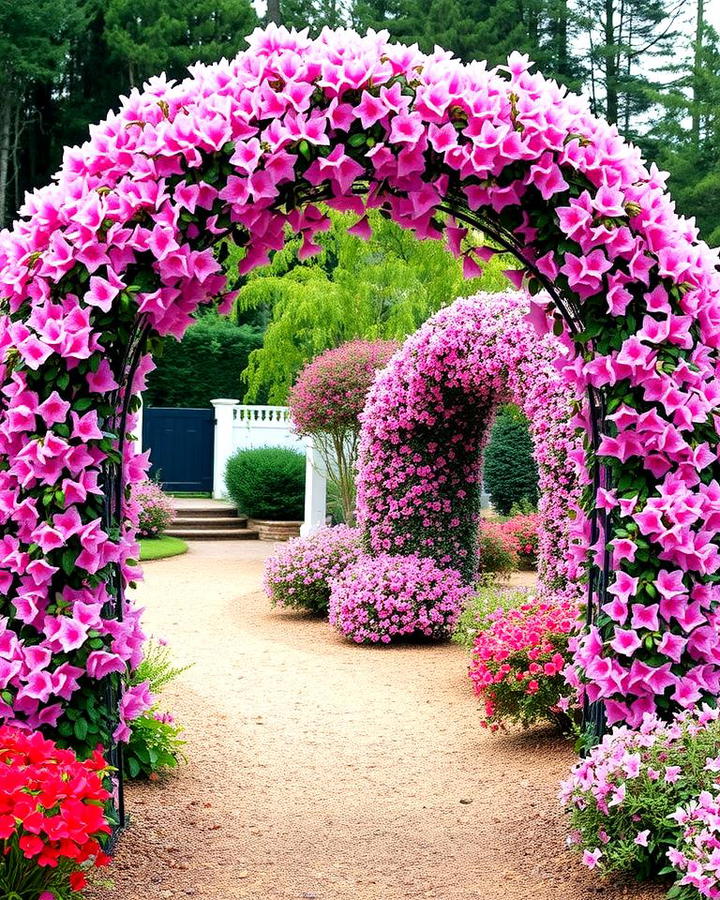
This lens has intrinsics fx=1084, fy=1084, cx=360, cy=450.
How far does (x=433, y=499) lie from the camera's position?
31.0ft

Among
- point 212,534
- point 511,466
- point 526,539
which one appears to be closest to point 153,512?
point 212,534

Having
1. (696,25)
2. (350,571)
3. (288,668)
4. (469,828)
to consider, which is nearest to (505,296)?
(350,571)

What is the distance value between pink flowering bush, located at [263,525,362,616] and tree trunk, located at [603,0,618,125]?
623 inches

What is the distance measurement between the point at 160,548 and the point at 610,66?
15318 millimetres

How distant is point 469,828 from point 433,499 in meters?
4.86

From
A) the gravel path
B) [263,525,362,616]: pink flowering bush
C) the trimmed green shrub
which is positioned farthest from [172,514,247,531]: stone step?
the gravel path

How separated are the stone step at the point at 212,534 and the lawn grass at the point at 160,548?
33.3 inches

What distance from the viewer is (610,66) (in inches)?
938

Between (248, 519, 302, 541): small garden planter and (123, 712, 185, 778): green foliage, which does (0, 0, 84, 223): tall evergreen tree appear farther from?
(123, 712, 185, 778): green foliage

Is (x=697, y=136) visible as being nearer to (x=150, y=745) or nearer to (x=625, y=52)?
(x=625, y=52)

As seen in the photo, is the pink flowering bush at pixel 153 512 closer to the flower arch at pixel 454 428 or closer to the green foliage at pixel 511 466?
the green foliage at pixel 511 466

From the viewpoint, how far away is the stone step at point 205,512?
1878cm

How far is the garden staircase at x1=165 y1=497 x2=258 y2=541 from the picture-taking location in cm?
1783

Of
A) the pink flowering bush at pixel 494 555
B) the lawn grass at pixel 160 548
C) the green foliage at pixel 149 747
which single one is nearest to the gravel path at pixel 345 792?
the green foliage at pixel 149 747
